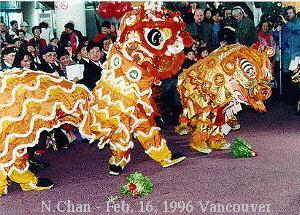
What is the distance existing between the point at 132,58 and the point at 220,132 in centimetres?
126

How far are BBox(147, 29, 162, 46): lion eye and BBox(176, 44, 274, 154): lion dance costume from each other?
67 cm

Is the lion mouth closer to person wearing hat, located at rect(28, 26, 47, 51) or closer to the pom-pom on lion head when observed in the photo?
the pom-pom on lion head

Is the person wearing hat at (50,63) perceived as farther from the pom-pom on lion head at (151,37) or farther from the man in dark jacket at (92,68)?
the pom-pom on lion head at (151,37)

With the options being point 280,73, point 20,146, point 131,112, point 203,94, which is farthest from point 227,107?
point 280,73

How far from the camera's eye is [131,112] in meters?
3.59

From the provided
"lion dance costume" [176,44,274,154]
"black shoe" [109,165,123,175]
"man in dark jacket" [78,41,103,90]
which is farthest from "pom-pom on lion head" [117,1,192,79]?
"man in dark jacket" [78,41,103,90]

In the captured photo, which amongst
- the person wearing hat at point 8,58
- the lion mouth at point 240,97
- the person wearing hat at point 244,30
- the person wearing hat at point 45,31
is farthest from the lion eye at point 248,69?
the person wearing hat at point 45,31

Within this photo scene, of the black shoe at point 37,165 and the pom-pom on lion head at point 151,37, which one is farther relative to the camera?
the black shoe at point 37,165

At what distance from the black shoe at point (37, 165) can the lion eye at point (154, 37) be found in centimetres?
→ 146

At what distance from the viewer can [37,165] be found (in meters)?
4.23

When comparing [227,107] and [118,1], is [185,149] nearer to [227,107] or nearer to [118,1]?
[227,107]

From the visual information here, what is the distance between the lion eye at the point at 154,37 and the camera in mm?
3547

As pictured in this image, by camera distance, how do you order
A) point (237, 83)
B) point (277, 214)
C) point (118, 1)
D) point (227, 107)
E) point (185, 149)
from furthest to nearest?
point (118, 1), point (185, 149), point (227, 107), point (237, 83), point (277, 214)

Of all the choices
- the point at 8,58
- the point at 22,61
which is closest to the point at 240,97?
→ the point at 22,61
